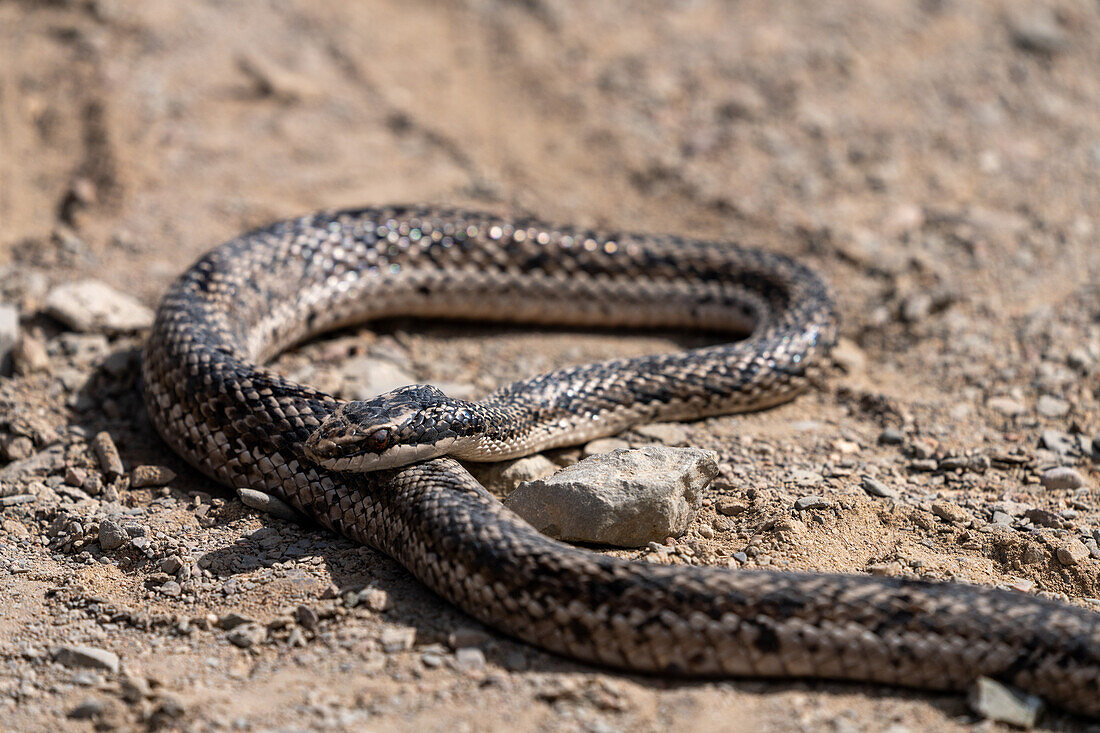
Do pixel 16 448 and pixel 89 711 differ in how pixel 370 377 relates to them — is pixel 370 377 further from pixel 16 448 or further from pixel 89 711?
pixel 89 711

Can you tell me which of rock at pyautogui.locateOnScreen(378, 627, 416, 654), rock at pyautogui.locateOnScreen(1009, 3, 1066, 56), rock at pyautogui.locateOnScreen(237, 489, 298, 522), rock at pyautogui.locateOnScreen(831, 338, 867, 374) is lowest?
rock at pyautogui.locateOnScreen(237, 489, 298, 522)

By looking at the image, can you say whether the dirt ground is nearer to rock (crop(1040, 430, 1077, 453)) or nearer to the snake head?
rock (crop(1040, 430, 1077, 453))

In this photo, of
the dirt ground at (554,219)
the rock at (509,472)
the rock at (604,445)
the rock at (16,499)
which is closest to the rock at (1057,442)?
the dirt ground at (554,219)

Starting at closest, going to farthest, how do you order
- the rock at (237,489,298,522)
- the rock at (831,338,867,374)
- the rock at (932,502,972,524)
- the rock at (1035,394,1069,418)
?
the rock at (932,502,972,524) < the rock at (237,489,298,522) < the rock at (1035,394,1069,418) < the rock at (831,338,867,374)

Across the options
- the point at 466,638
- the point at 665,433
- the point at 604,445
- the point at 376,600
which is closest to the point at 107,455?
the point at 376,600

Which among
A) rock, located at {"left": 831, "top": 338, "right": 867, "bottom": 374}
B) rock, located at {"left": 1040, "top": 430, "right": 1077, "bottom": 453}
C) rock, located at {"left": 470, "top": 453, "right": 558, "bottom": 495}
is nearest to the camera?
rock, located at {"left": 470, "top": 453, "right": 558, "bottom": 495}

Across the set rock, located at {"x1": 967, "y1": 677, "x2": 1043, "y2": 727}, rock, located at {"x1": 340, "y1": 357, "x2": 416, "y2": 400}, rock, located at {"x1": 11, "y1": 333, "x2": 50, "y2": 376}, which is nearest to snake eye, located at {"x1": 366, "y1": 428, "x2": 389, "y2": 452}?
rock, located at {"x1": 340, "y1": 357, "x2": 416, "y2": 400}

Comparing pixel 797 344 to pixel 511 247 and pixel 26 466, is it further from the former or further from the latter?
pixel 26 466
